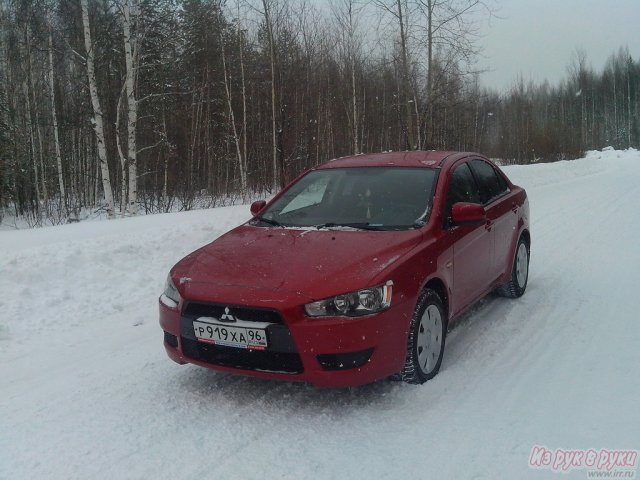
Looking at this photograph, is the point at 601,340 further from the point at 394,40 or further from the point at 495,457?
the point at 394,40

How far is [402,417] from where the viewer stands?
119 inches

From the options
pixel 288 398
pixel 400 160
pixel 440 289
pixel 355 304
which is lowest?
pixel 288 398

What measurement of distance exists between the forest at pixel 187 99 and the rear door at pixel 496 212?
1127cm

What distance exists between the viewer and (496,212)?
16.0 ft

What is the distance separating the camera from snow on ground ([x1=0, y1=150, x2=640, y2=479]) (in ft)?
8.63

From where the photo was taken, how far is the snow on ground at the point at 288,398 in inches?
104

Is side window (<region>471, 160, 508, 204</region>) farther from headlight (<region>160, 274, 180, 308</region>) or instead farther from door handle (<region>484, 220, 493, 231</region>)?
headlight (<region>160, 274, 180, 308</region>)

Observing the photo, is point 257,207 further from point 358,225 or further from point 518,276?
point 518,276

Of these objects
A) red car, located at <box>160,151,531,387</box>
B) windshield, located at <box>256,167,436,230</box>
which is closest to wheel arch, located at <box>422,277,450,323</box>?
red car, located at <box>160,151,531,387</box>

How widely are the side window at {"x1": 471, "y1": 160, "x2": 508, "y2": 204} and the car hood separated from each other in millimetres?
1640

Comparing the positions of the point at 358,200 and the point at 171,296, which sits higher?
the point at 358,200

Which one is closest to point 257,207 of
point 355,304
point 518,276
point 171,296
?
point 171,296

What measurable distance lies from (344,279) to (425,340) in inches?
33.8

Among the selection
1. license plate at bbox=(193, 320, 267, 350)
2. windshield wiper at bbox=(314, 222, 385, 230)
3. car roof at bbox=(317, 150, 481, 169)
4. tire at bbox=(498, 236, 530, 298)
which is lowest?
tire at bbox=(498, 236, 530, 298)
